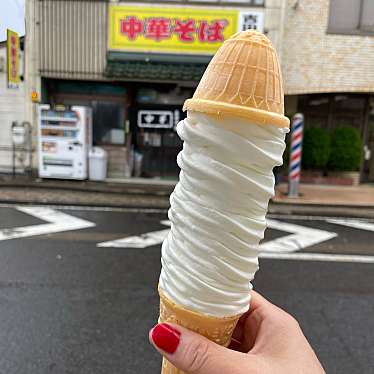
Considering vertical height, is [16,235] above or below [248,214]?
below

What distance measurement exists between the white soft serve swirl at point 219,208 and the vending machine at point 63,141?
10.6 meters

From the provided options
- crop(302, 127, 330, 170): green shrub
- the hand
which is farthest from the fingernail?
crop(302, 127, 330, 170): green shrub

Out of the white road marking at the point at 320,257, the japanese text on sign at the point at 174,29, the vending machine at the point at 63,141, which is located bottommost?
the white road marking at the point at 320,257

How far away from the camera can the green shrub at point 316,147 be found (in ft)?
41.4

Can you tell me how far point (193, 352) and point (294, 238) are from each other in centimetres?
587

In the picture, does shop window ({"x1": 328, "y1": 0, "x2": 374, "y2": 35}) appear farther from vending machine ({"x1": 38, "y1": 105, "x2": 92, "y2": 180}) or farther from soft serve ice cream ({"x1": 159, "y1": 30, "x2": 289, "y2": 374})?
soft serve ice cream ({"x1": 159, "y1": 30, "x2": 289, "y2": 374})

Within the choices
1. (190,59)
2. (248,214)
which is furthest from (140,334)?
(190,59)

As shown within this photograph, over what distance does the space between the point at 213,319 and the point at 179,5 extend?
11610 mm

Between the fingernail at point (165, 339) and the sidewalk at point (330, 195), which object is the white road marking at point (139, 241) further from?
the fingernail at point (165, 339)

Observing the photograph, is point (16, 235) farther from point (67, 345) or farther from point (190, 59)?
point (190, 59)

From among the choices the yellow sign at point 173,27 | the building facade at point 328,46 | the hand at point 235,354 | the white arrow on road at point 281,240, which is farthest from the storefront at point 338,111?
the hand at point 235,354

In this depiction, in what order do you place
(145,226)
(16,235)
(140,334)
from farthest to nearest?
(145,226)
(16,235)
(140,334)

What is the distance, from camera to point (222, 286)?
150 cm

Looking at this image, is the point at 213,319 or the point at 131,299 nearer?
the point at 213,319
